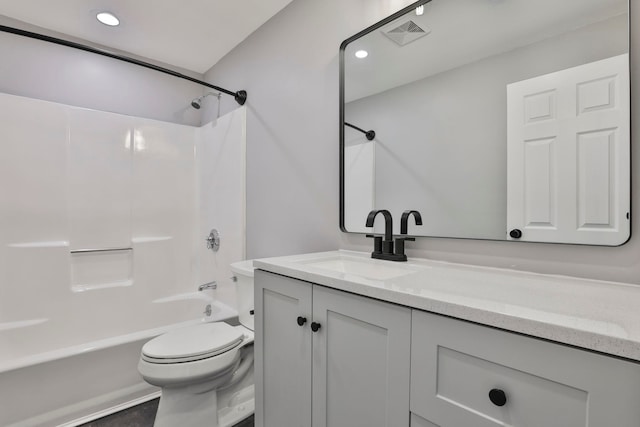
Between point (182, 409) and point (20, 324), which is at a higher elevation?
point (20, 324)

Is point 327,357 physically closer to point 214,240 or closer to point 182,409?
point 182,409

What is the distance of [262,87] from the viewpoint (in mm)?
2119

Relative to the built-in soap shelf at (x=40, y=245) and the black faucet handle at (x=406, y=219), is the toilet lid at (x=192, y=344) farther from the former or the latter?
the built-in soap shelf at (x=40, y=245)

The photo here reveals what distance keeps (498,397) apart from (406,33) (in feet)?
4.48

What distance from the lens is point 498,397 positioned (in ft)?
1.96

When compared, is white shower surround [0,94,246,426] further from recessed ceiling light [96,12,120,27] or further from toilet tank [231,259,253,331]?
recessed ceiling light [96,12,120,27]

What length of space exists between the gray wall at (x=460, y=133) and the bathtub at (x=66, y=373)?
151 centimetres

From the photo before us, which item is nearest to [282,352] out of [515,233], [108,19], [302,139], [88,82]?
[515,233]

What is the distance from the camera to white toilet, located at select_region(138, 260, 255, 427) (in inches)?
54.2

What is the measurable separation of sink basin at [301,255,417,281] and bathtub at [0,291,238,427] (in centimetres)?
109

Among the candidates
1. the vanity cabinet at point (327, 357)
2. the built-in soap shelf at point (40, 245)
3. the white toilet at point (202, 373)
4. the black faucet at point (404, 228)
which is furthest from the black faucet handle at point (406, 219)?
the built-in soap shelf at point (40, 245)

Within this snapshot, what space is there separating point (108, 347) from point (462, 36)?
2.35 meters

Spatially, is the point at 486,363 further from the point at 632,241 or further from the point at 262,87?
the point at 262,87

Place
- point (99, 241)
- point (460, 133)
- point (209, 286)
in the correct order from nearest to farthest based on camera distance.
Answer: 1. point (460, 133)
2. point (99, 241)
3. point (209, 286)
